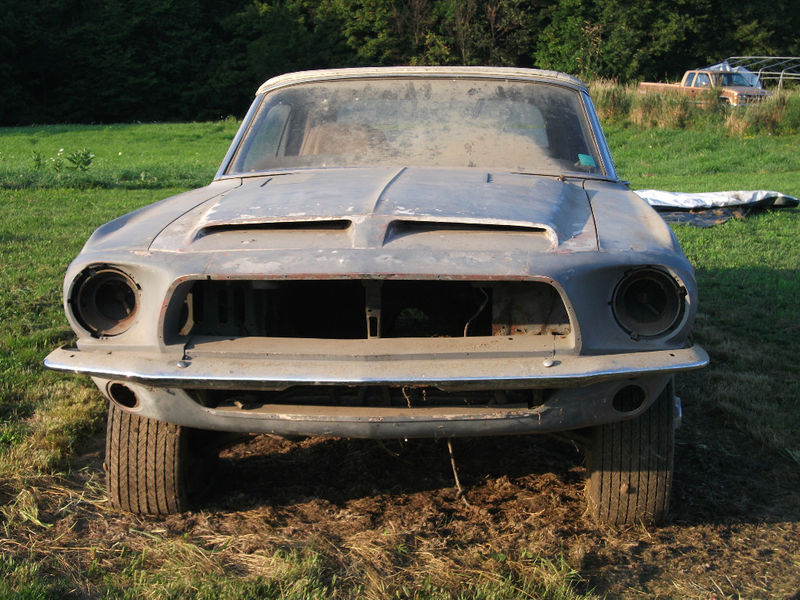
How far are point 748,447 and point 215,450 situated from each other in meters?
2.33

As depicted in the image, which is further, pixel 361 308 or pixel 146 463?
pixel 361 308

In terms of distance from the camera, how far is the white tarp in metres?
10.0

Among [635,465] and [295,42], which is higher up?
[635,465]

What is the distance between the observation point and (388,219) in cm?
273

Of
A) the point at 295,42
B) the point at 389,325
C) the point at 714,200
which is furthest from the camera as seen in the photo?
the point at 295,42

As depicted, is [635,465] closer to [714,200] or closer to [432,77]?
[432,77]

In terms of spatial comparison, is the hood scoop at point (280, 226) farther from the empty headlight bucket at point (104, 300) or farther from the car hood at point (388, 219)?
the empty headlight bucket at point (104, 300)

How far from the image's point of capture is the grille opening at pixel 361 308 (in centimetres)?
279

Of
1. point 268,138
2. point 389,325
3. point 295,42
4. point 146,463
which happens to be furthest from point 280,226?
point 295,42

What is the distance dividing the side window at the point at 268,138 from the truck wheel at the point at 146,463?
149cm

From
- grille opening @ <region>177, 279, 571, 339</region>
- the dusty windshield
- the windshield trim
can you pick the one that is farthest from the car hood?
the windshield trim

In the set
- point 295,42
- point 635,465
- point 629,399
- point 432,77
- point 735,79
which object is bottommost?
point 295,42

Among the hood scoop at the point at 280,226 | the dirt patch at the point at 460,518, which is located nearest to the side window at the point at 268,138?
the hood scoop at the point at 280,226

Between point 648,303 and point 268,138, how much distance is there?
2.18 meters
